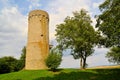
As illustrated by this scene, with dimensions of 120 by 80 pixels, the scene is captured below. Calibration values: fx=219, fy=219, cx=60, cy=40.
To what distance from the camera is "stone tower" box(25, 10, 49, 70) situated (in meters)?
47.1

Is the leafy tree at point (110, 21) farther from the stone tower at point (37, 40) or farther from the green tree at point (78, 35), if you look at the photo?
the stone tower at point (37, 40)

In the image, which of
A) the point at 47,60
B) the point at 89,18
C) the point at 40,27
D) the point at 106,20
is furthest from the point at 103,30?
the point at 40,27

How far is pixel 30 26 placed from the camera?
49094mm

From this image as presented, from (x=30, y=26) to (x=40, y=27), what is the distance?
7.68 feet

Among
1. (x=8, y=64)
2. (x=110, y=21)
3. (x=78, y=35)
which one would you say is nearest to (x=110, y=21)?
(x=110, y=21)

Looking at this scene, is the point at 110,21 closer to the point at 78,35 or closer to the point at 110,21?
the point at 110,21

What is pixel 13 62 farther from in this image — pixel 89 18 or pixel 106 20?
pixel 106 20

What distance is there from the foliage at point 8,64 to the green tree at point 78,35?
19.4m

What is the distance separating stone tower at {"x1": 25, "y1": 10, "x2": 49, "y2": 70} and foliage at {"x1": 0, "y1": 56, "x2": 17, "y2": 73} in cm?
1051

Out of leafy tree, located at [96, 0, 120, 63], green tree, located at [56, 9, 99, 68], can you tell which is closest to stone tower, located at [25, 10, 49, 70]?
green tree, located at [56, 9, 99, 68]

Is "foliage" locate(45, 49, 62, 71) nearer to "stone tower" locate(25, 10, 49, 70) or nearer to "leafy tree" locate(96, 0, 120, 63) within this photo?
"stone tower" locate(25, 10, 49, 70)

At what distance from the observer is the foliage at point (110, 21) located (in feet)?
91.2

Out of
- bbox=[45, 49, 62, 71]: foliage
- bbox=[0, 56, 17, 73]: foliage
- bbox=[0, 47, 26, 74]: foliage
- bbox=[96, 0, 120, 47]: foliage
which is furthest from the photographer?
bbox=[0, 47, 26, 74]: foliage

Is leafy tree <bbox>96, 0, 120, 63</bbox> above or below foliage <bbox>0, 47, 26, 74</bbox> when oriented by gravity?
above
